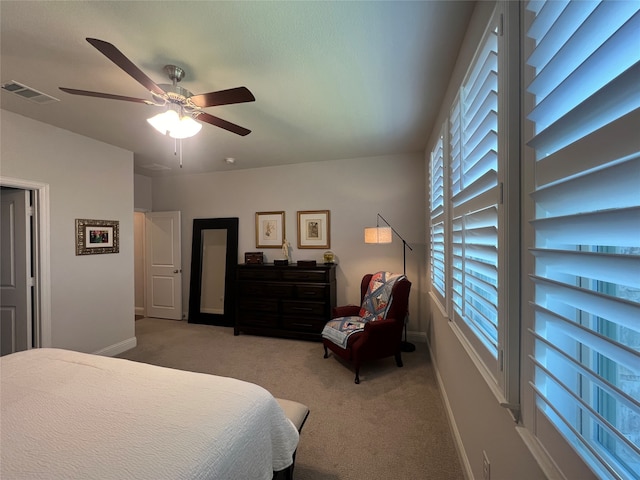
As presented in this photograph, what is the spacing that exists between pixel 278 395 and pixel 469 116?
106 inches

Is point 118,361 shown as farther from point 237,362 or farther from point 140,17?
point 140,17

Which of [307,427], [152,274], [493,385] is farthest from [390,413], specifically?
[152,274]

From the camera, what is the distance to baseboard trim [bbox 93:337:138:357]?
3309mm

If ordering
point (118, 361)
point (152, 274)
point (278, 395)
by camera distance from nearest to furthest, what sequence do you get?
point (118, 361) < point (278, 395) < point (152, 274)

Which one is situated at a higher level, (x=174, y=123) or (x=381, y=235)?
(x=174, y=123)

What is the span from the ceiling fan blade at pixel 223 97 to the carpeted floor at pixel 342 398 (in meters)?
2.40

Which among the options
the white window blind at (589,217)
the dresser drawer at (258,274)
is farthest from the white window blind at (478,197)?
the dresser drawer at (258,274)

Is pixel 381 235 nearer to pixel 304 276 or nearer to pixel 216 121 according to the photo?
pixel 304 276

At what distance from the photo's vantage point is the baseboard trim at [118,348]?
3.31m

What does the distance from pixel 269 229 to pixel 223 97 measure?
2.92 m

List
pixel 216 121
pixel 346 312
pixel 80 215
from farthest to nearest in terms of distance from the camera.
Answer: pixel 346 312 < pixel 80 215 < pixel 216 121

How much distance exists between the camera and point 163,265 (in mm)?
4980

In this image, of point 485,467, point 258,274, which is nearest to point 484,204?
point 485,467

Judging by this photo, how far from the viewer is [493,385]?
3.59ft
